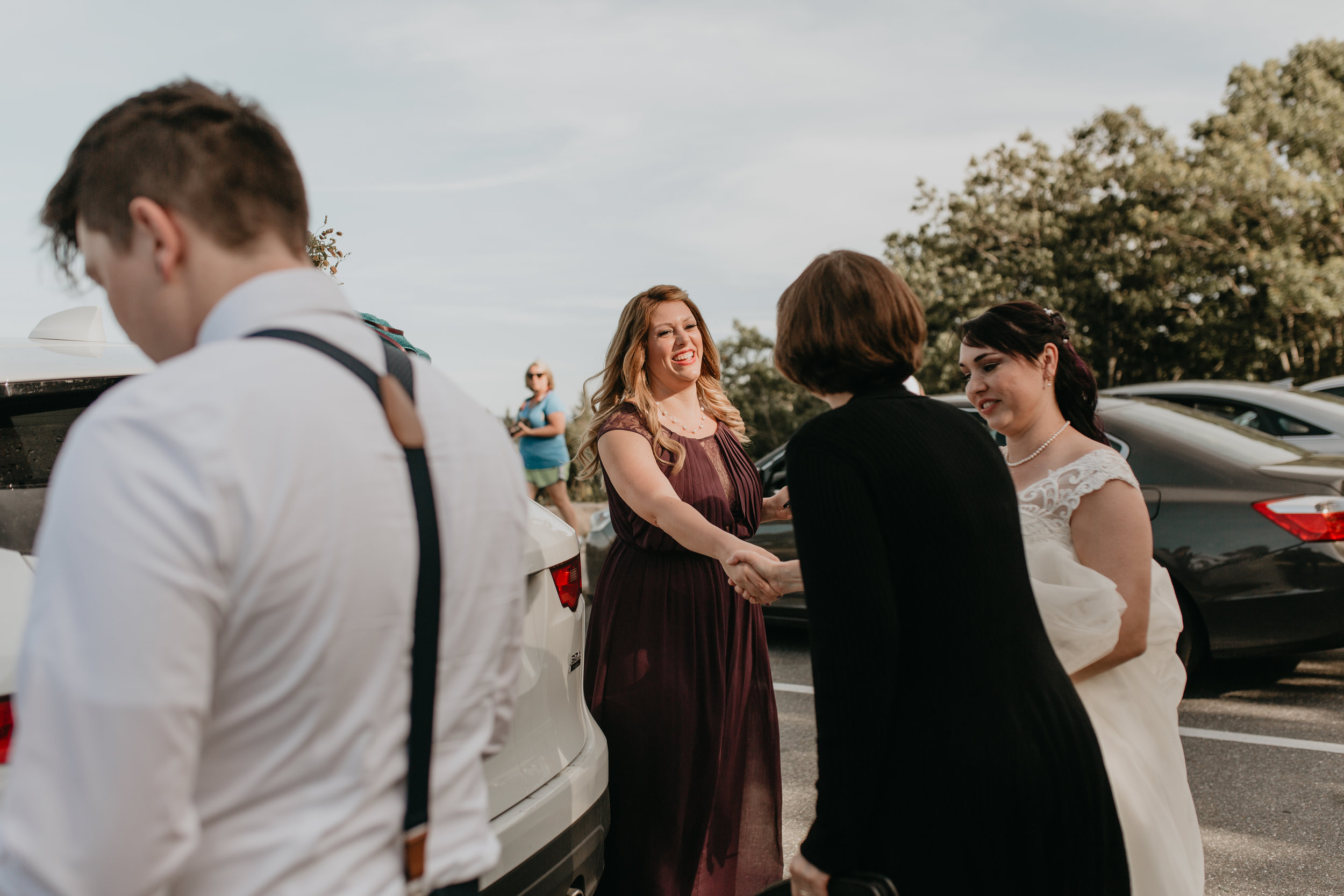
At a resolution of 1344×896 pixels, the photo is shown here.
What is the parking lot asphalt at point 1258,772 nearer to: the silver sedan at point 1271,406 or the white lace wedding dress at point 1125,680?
the white lace wedding dress at point 1125,680

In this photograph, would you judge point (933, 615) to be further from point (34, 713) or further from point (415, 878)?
point (34, 713)

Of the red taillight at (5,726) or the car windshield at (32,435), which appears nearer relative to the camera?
the red taillight at (5,726)

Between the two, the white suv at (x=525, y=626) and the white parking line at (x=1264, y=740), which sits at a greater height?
the white suv at (x=525, y=626)

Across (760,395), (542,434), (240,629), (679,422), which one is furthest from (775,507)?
(760,395)

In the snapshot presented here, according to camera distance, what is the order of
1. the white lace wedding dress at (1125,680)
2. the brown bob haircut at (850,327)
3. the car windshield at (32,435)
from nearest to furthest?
the brown bob haircut at (850,327) < the car windshield at (32,435) < the white lace wedding dress at (1125,680)

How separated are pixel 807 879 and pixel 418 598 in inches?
33.8

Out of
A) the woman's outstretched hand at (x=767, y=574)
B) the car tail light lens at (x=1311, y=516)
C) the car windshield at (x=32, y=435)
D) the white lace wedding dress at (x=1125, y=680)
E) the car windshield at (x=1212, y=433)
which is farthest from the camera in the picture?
the car windshield at (x=1212, y=433)

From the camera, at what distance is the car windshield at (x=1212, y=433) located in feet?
16.3

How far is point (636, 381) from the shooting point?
10.1ft

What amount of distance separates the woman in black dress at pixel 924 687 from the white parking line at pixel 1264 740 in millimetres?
3457

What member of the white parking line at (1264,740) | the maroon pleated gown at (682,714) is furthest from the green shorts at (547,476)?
the maroon pleated gown at (682,714)

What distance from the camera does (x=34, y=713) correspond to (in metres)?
0.79

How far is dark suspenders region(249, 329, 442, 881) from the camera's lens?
3.21 feet

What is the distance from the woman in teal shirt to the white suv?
7.63 metres
